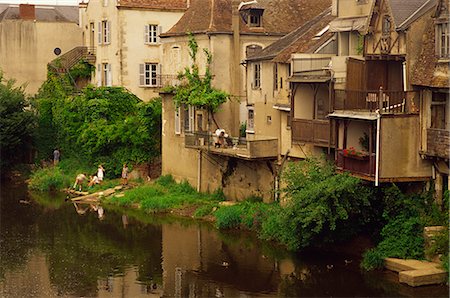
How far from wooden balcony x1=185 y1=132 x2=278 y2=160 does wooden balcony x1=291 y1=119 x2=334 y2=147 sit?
7.89 ft

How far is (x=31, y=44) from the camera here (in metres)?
67.5

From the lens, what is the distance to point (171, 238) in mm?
39531

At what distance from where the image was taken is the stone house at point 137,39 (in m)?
58.0

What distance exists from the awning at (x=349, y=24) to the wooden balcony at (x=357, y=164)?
520cm

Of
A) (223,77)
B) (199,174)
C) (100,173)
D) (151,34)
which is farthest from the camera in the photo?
(151,34)

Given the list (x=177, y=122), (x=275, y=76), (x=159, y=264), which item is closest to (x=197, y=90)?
(x=177, y=122)

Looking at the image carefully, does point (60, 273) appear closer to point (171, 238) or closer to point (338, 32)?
point (171, 238)

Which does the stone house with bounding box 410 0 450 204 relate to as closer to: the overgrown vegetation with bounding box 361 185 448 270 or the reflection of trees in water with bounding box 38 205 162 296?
the overgrown vegetation with bounding box 361 185 448 270

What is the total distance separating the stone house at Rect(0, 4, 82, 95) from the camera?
6688cm

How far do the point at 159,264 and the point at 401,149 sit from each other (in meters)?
10.8

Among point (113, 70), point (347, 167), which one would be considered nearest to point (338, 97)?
point (347, 167)

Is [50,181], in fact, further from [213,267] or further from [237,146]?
[213,267]

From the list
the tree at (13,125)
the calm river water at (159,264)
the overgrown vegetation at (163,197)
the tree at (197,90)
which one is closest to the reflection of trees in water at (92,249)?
the calm river water at (159,264)

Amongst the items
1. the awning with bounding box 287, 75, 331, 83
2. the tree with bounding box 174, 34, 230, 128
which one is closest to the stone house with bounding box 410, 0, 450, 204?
the awning with bounding box 287, 75, 331, 83
